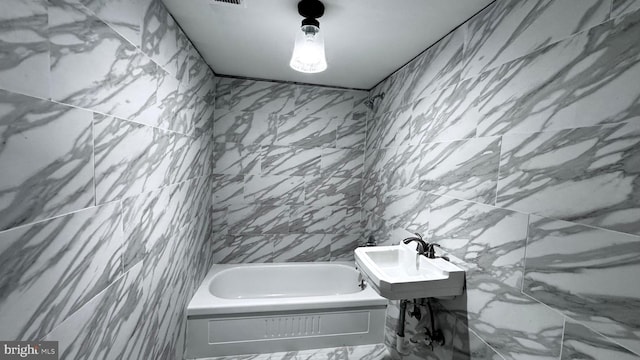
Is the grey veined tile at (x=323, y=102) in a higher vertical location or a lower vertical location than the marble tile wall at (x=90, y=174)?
higher

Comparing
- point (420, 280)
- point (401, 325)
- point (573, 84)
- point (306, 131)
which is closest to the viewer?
point (573, 84)

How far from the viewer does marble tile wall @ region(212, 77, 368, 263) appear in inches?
102

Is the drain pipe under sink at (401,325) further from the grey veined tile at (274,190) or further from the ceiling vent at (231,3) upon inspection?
the ceiling vent at (231,3)

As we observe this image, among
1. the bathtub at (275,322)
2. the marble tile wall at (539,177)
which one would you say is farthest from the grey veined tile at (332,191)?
the marble tile wall at (539,177)

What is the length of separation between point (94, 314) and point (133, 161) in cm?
59

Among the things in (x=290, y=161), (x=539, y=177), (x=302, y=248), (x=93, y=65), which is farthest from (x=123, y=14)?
(x=302, y=248)

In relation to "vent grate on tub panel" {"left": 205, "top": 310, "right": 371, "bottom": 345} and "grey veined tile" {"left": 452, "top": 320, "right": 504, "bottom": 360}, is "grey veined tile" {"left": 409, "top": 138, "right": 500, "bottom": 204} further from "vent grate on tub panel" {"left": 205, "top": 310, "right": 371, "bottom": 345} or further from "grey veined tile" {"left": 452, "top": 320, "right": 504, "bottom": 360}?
"vent grate on tub panel" {"left": 205, "top": 310, "right": 371, "bottom": 345}

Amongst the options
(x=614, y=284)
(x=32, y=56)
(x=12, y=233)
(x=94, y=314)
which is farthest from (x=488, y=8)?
(x=94, y=314)

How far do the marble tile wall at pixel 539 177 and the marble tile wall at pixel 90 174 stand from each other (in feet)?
5.19

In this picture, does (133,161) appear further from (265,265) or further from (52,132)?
(265,265)

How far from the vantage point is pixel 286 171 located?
8.86 feet

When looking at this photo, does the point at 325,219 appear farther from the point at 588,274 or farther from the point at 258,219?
the point at 588,274

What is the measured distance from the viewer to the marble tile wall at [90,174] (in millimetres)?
596

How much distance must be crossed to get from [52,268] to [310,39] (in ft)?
4.54
